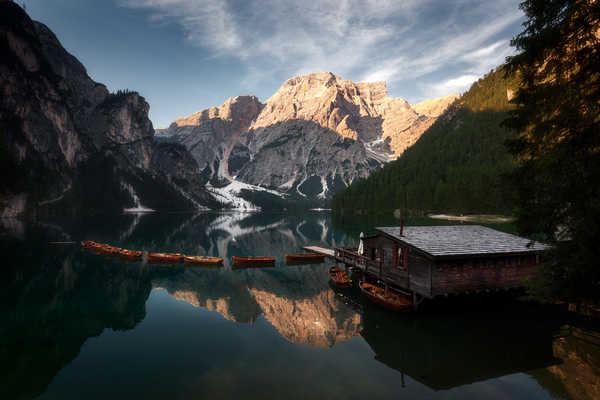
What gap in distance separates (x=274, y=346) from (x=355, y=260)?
692 inches

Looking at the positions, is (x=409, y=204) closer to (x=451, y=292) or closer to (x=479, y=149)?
(x=479, y=149)

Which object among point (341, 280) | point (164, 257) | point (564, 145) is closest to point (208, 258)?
point (164, 257)

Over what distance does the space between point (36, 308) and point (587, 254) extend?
3793cm

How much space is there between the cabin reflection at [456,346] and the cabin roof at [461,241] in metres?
5.30

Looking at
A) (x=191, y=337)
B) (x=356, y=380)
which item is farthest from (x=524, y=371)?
(x=191, y=337)

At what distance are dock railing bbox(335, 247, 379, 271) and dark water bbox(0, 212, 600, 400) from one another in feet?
10.9

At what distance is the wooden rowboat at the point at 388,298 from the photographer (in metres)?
25.9

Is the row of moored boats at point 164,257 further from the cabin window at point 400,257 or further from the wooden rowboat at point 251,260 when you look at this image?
the cabin window at point 400,257

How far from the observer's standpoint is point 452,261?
24.5 m

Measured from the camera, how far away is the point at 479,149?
14488 cm

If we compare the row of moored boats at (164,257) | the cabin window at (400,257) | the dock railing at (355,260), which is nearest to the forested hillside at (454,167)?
the dock railing at (355,260)

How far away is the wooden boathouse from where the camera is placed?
2423 centimetres

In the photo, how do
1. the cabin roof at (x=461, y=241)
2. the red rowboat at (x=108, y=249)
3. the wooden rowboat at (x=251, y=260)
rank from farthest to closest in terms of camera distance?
the red rowboat at (x=108, y=249)
the wooden rowboat at (x=251, y=260)
the cabin roof at (x=461, y=241)

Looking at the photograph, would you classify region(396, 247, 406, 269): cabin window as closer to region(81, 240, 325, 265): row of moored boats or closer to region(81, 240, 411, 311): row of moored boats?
region(81, 240, 411, 311): row of moored boats
